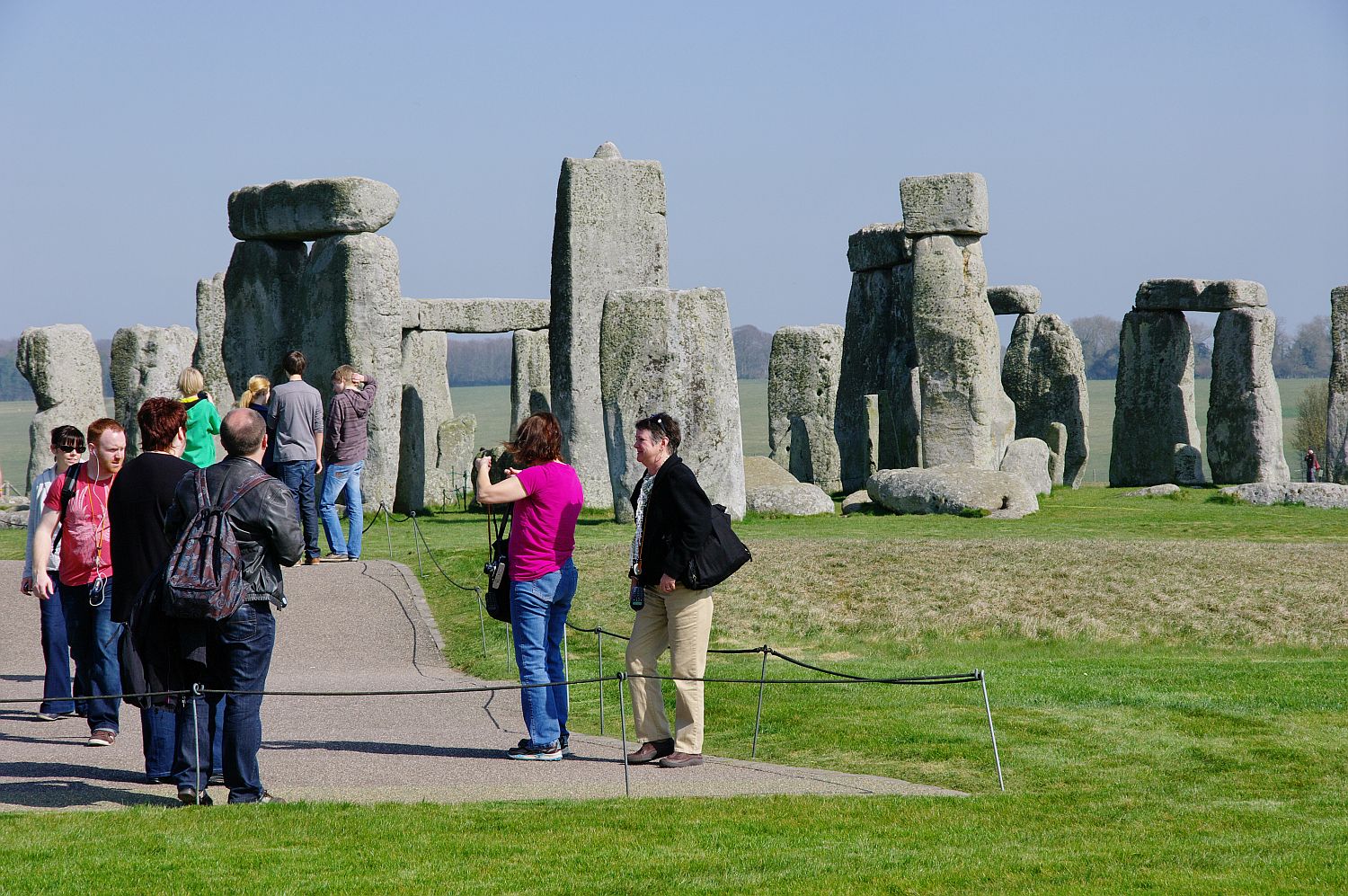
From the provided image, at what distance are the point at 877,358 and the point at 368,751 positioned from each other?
1966 centimetres

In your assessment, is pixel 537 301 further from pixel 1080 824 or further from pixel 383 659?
pixel 1080 824

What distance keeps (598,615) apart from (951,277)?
33.2 ft

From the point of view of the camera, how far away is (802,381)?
2852 centimetres

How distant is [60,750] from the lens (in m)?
7.68

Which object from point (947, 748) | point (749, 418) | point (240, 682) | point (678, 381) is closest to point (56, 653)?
point (240, 682)

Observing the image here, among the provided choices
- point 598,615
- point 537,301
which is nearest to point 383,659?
point 598,615

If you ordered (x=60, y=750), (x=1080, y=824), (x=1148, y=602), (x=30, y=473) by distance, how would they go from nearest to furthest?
(x=1080, y=824) < (x=60, y=750) < (x=1148, y=602) < (x=30, y=473)

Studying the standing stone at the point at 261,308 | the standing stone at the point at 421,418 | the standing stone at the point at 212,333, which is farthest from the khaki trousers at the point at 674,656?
the standing stone at the point at 212,333

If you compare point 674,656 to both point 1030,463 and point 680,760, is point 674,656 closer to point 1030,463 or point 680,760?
point 680,760

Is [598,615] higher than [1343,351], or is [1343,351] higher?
[1343,351]

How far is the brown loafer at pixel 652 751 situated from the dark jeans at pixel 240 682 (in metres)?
1.84

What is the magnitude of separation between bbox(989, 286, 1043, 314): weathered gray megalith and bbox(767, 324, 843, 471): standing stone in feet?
16.5

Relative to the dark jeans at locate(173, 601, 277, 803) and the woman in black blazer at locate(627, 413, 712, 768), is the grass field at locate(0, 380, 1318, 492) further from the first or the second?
the dark jeans at locate(173, 601, 277, 803)

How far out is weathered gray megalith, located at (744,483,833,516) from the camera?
17266mm
